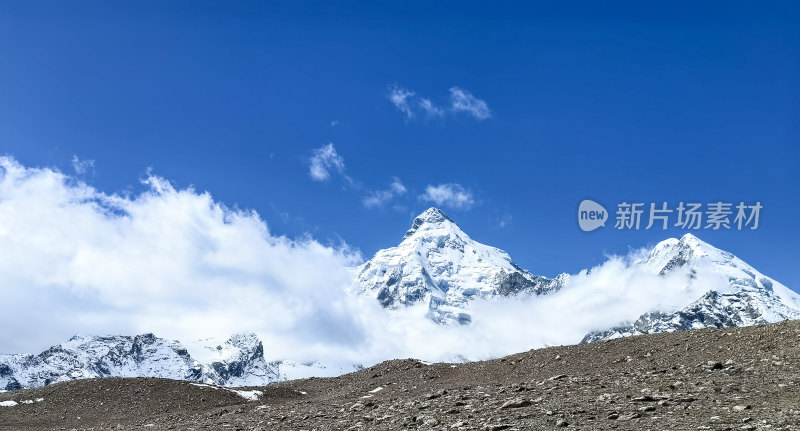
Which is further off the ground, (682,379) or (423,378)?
(423,378)

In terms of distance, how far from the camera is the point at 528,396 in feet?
67.7

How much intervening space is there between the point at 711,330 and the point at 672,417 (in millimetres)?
16534

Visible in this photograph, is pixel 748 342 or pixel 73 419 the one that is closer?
pixel 748 342

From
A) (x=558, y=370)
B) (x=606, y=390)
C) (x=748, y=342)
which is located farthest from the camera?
(x=558, y=370)

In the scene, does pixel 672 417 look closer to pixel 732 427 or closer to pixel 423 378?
pixel 732 427

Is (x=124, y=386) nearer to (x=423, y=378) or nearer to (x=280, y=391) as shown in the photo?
(x=280, y=391)

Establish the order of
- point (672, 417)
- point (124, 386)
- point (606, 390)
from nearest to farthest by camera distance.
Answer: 1. point (672, 417)
2. point (606, 390)
3. point (124, 386)

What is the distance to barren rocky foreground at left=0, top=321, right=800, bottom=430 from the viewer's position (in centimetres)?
1691

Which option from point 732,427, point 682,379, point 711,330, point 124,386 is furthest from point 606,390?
point 124,386

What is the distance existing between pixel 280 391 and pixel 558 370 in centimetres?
1633

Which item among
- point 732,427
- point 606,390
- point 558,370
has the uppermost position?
point 558,370

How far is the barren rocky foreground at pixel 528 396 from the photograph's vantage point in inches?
666

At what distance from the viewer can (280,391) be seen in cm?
A: 3769

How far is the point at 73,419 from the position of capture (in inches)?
1261
